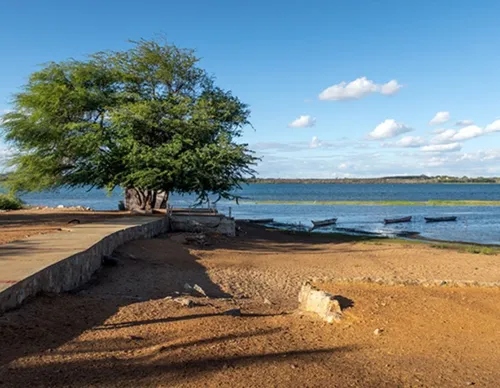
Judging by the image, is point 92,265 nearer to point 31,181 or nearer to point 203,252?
point 203,252

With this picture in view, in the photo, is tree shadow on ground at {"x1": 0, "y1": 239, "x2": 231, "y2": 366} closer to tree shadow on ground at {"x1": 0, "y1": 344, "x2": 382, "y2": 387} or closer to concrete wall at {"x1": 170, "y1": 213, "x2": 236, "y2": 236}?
tree shadow on ground at {"x1": 0, "y1": 344, "x2": 382, "y2": 387}

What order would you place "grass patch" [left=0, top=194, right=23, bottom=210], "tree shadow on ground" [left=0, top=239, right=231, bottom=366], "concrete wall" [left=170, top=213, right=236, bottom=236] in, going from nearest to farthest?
1. "tree shadow on ground" [left=0, top=239, right=231, bottom=366]
2. "concrete wall" [left=170, top=213, right=236, bottom=236]
3. "grass patch" [left=0, top=194, right=23, bottom=210]

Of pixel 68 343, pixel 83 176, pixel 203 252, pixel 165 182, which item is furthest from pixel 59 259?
pixel 83 176

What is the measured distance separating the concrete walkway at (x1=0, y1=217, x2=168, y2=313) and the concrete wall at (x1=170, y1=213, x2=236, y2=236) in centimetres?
722

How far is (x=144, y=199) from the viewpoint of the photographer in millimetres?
28672

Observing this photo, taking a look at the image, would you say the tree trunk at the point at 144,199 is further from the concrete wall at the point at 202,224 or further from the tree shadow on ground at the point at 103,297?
the tree shadow on ground at the point at 103,297

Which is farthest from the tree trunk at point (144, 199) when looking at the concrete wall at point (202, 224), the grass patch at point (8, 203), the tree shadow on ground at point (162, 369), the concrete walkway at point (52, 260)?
the tree shadow on ground at point (162, 369)

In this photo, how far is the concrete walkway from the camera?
7.55 meters

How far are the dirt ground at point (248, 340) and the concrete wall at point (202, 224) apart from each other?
453 inches

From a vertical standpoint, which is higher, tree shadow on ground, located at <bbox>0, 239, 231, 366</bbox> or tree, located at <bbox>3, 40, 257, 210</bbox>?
tree, located at <bbox>3, 40, 257, 210</bbox>

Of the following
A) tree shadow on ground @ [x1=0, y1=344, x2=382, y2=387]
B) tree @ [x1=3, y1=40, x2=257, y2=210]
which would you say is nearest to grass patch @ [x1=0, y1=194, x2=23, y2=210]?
tree @ [x1=3, y1=40, x2=257, y2=210]

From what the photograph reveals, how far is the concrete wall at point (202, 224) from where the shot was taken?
23.7 m

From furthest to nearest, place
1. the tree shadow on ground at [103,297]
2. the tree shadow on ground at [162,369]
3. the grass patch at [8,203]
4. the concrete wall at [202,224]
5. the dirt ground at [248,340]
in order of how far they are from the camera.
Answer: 1. the grass patch at [8,203]
2. the concrete wall at [202,224]
3. the tree shadow on ground at [103,297]
4. the dirt ground at [248,340]
5. the tree shadow on ground at [162,369]

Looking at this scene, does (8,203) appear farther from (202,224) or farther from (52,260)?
(52,260)
